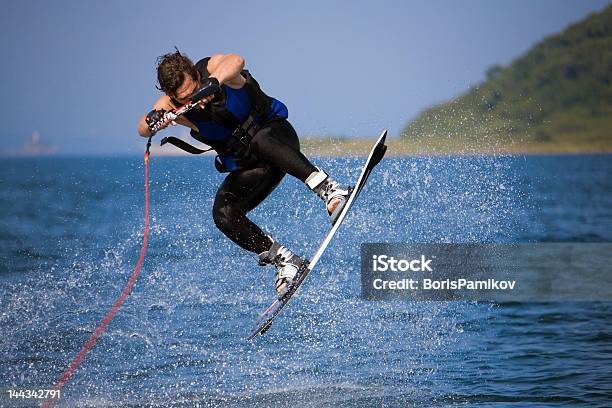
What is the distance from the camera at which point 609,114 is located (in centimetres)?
13562

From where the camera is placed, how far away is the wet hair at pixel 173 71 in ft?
22.4

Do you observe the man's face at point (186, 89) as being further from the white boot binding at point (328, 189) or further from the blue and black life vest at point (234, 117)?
the white boot binding at point (328, 189)

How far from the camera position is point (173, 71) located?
22.4 ft

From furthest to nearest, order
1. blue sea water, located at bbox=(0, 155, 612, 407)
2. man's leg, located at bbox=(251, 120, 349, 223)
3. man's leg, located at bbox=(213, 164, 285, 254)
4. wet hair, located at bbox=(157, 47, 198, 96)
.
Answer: blue sea water, located at bbox=(0, 155, 612, 407) → man's leg, located at bbox=(213, 164, 285, 254) → man's leg, located at bbox=(251, 120, 349, 223) → wet hair, located at bbox=(157, 47, 198, 96)

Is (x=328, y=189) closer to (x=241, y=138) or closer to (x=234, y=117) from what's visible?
(x=241, y=138)

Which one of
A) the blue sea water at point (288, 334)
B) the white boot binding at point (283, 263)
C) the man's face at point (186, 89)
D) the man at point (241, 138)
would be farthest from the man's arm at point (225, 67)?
the blue sea water at point (288, 334)

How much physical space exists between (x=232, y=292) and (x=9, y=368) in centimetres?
434

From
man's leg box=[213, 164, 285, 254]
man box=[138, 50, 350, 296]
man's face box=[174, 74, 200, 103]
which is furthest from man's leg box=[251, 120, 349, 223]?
man's face box=[174, 74, 200, 103]

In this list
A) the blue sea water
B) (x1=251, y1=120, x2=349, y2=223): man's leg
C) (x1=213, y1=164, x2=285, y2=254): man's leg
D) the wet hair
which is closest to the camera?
the wet hair

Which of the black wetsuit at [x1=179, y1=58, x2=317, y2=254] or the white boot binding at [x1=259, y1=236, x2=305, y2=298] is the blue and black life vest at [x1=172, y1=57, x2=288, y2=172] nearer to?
the black wetsuit at [x1=179, y1=58, x2=317, y2=254]

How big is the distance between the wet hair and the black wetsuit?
19cm

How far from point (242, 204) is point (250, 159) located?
41cm

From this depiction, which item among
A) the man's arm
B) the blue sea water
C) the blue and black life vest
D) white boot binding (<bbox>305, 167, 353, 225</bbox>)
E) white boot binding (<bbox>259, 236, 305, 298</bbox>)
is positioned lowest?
the blue sea water

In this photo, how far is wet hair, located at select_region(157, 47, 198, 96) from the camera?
22.4 ft
